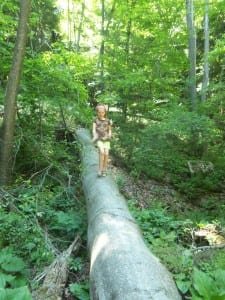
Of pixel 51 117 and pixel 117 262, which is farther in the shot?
pixel 51 117

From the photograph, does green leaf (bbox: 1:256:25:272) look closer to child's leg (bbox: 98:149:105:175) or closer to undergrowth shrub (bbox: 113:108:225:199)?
child's leg (bbox: 98:149:105:175)

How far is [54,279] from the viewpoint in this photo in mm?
5316

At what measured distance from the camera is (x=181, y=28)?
1853cm

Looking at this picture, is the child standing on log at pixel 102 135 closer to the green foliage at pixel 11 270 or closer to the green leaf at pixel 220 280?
the green foliage at pixel 11 270

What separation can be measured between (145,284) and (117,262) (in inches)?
21.3

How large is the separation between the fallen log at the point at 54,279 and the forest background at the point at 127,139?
0.19 metres

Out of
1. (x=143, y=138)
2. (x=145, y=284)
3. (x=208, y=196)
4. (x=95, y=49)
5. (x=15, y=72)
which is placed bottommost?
(x=208, y=196)

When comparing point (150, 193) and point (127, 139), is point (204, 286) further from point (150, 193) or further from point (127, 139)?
point (127, 139)

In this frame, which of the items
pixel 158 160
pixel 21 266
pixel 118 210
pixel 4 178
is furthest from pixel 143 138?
pixel 21 266

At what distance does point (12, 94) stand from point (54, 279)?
4.59 meters

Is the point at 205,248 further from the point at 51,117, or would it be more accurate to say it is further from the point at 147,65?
the point at 147,65

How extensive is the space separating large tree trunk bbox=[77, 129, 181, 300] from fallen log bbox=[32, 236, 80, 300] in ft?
1.47

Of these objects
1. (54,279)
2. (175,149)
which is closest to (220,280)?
(54,279)

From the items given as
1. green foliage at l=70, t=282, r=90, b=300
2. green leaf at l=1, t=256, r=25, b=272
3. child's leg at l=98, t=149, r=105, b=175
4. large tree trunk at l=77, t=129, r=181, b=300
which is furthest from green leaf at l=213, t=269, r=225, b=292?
child's leg at l=98, t=149, r=105, b=175
